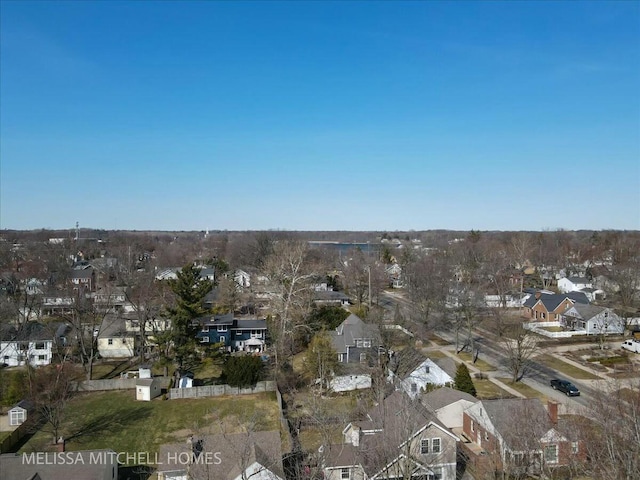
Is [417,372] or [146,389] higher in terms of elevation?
[417,372]

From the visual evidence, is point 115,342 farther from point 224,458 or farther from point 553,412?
point 553,412

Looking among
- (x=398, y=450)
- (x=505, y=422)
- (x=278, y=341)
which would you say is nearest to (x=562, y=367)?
(x=505, y=422)

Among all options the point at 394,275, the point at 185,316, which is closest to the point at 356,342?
the point at 185,316

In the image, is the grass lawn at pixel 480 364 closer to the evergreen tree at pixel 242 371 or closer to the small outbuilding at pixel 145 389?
the evergreen tree at pixel 242 371

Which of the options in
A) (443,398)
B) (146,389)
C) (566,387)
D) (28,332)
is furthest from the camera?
(28,332)

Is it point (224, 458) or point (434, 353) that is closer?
point (224, 458)

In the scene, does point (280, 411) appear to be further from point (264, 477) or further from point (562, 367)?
point (562, 367)
